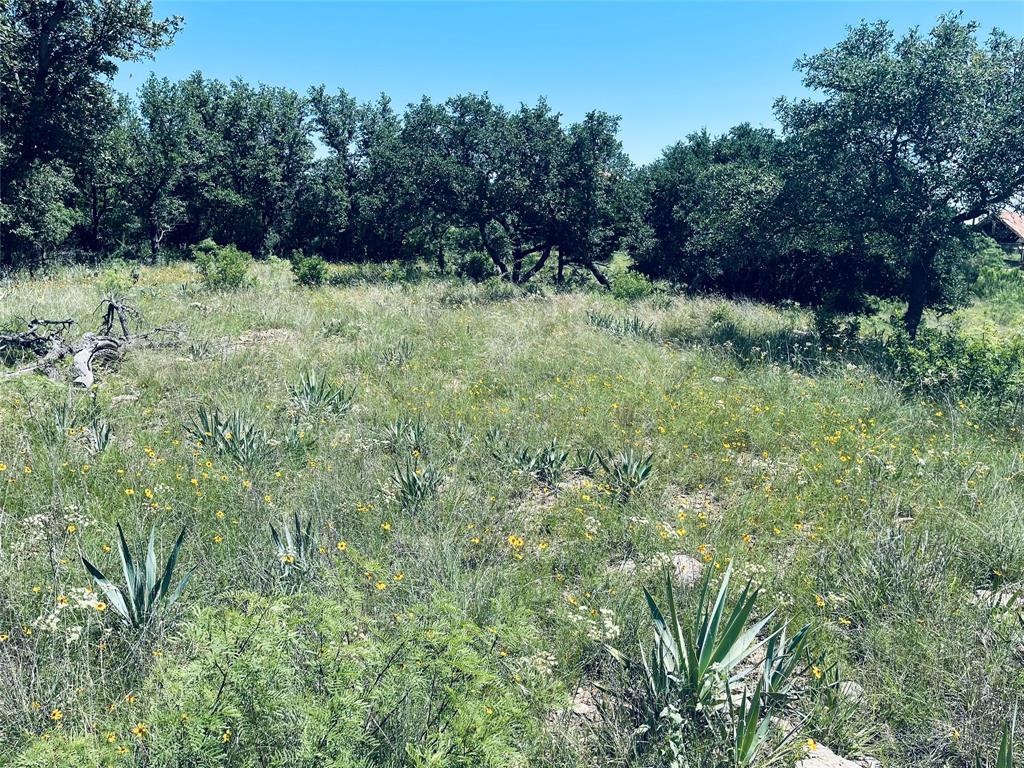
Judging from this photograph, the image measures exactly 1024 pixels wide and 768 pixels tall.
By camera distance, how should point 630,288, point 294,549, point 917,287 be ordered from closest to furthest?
point 294,549
point 917,287
point 630,288

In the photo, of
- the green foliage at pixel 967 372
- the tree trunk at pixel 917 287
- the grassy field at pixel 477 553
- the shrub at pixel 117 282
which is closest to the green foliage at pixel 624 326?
the grassy field at pixel 477 553

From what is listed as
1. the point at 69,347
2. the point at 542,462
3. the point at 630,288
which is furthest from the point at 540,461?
the point at 630,288

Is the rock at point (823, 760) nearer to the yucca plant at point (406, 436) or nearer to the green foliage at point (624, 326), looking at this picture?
the yucca plant at point (406, 436)

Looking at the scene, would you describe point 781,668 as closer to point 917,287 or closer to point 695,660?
point 695,660

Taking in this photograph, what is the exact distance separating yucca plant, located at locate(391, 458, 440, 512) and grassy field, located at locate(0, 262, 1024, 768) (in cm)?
2

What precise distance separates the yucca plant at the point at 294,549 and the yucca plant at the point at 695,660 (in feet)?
6.30

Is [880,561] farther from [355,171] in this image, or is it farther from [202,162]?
[355,171]

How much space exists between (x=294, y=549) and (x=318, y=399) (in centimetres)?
344

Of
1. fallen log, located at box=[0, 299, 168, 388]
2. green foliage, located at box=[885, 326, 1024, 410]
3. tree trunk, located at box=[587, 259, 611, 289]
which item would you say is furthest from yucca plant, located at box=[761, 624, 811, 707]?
tree trunk, located at box=[587, 259, 611, 289]

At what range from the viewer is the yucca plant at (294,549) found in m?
3.45

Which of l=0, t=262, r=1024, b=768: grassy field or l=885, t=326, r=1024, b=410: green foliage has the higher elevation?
l=885, t=326, r=1024, b=410: green foliage

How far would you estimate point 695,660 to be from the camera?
2.74 metres

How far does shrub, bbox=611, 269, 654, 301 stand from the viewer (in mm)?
17141

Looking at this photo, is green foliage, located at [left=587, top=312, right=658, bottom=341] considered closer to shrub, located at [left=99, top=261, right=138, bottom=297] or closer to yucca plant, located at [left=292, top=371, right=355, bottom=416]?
yucca plant, located at [left=292, top=371, right=355, bottom=416]
